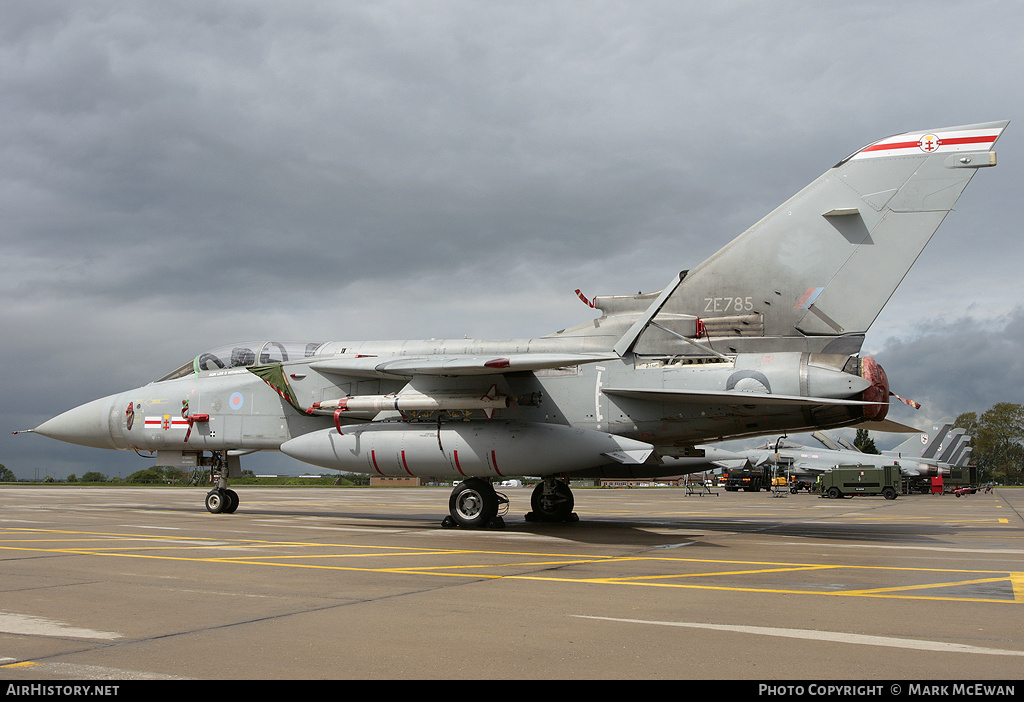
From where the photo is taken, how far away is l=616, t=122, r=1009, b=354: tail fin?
11.9 m

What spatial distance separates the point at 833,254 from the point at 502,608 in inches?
357

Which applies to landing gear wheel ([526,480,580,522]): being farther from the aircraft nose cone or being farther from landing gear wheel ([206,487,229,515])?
the aircraft nose cone

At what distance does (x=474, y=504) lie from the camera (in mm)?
13836

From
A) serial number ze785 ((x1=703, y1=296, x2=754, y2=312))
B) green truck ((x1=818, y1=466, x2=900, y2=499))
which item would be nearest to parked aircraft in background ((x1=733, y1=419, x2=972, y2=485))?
green truck ((x1=818, y1=466, x2=900, y2=499))

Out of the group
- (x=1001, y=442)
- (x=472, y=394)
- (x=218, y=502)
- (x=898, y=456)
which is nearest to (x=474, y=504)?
(x=472, y=394)

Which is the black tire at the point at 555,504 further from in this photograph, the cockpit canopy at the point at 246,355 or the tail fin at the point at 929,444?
the tail fin at the point at 929,444

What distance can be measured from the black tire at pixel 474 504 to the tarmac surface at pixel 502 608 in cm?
154

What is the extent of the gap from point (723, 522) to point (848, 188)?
8.45 metres

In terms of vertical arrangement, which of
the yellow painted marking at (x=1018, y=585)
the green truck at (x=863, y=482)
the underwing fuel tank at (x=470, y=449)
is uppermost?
the underwing fuel tank at (x=470, y=449)

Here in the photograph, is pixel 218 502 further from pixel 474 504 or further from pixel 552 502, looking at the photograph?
pixel 552 502

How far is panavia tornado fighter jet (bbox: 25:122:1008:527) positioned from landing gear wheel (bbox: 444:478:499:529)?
0.03 m

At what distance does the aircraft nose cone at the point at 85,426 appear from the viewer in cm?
1689

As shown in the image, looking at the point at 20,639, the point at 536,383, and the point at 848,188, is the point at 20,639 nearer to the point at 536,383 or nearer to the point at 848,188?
the point at 536,383

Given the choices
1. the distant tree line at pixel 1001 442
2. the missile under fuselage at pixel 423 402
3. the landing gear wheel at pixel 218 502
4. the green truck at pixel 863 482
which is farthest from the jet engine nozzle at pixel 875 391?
the distant tree line at pixel 1001 442
